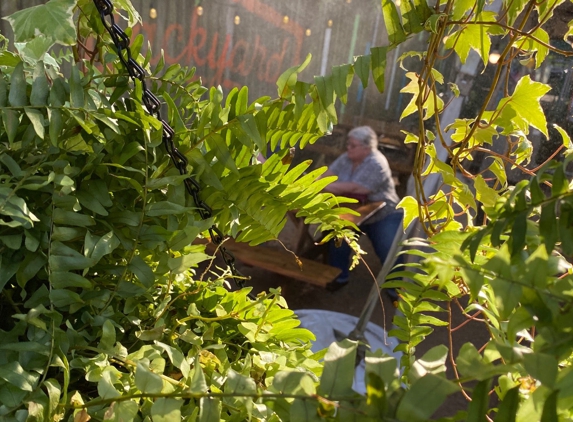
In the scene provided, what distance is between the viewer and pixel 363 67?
1.45 feet

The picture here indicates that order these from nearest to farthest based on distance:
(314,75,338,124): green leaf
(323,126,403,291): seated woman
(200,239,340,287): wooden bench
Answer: (314,75,338,124): green leaf < (200,239,340,287): wooden bench < (323,126,403,291): seated woman

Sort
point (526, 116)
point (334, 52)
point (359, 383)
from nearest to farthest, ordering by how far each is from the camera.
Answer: point (526, 116) → point (359, 383) → point (334, 52)

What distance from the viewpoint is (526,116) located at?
530mm

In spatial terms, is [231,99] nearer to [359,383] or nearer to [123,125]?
[123,125]

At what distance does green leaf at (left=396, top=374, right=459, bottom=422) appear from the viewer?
0.25 m

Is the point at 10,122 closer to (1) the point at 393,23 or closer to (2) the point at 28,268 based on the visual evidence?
(2) the point at 28,268

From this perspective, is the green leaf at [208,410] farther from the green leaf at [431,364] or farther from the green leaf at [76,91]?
the green leaf at [76,91]

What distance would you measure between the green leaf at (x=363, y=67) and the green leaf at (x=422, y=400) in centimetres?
27

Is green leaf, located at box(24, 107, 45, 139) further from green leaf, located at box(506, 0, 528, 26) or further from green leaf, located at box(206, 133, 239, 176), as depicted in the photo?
green leaf, located at box(506, 0, 528, 26)

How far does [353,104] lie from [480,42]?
2.90m

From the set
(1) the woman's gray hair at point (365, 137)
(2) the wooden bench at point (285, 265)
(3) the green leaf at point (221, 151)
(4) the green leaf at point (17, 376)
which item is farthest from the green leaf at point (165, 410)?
(1) the woman's gray hair at point (365, 137)

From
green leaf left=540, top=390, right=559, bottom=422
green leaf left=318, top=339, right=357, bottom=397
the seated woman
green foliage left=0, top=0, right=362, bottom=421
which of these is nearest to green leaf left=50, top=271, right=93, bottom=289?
green foliage left=0, top=0, right=362, bottom=421

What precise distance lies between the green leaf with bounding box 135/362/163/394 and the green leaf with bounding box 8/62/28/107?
0.82 feet

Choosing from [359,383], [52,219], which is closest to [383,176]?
[359,383]
